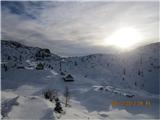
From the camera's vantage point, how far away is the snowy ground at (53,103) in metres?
23.2

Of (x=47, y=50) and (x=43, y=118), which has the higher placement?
(x=47, y=50)

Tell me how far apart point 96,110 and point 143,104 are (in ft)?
47.8

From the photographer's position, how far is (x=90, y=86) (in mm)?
57344

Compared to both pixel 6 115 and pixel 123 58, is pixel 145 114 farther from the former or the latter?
pixel 123 58

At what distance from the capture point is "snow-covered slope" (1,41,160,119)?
85.3 feet

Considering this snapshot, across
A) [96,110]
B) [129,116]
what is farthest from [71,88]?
[129,116]

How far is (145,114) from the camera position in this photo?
38281 millimetres
